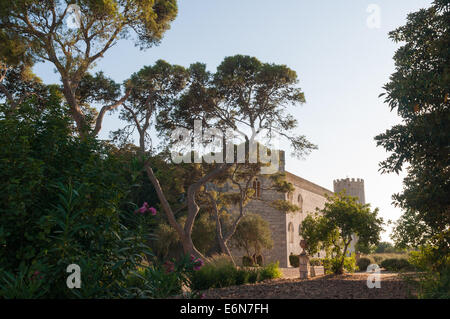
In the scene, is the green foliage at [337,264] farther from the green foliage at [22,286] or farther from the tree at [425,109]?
the green foliage at [22,286]

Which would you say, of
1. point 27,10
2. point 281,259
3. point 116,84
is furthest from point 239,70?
point 281,259

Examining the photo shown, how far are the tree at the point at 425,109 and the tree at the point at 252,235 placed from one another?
51.5 ft

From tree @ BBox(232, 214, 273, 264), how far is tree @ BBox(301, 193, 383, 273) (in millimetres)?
9649

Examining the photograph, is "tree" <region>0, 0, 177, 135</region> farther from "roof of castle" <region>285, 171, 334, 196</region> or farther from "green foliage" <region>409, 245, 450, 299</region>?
"roof of castle" <region>285, 171, 334, 196</region>

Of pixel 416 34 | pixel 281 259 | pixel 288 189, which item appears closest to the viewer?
pixel 416 34

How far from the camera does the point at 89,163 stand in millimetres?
4406

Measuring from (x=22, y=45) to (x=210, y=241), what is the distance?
51.3 ft

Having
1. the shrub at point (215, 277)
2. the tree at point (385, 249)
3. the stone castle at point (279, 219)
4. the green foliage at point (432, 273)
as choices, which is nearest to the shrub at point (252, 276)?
the shrub at point (215, 277)

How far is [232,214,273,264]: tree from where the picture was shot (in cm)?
2462

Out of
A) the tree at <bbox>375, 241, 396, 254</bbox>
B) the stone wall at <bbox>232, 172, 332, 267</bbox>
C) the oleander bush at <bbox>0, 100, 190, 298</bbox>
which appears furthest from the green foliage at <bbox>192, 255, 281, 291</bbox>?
the tree at <bbox>375, 241, 396, 254</bbox>

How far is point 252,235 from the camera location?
969 inches

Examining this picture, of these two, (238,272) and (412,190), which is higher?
(412,190)

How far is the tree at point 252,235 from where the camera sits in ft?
80.8
